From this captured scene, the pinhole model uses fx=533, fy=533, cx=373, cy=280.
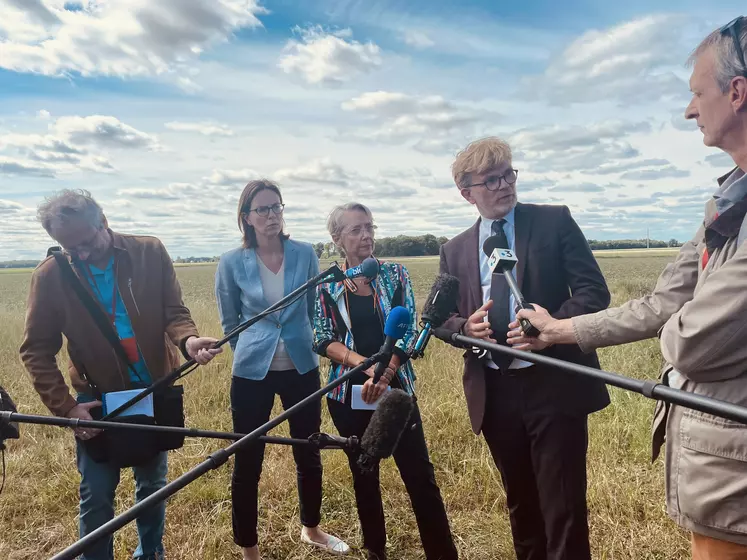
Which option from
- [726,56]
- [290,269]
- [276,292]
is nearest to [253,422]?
[276,292]

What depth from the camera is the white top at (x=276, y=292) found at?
352 cm

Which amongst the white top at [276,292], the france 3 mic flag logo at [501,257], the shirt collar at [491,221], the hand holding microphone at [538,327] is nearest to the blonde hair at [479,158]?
the shirt collar at [491,221]

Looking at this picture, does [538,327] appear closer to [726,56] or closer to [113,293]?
[726,56]

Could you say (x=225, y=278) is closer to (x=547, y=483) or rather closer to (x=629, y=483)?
(x=547, y=483)

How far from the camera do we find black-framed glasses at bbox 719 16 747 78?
1.52m

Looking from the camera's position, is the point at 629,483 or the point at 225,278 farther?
the point at 629,483

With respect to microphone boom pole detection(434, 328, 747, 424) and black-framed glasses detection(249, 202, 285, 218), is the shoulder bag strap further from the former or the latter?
microphone boom pole detection(434, 328, 747, 424)

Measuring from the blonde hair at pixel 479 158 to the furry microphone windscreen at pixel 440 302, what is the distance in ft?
2.45

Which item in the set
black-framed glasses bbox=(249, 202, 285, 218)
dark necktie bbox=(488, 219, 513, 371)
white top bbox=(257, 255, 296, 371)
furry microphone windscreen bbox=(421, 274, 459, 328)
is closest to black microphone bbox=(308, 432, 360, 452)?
furry microphone windscreen bbox=(421, 274, 459, 328)

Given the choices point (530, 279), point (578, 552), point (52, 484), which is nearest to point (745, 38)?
point (530, 279)

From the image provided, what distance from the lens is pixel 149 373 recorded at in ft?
10.3

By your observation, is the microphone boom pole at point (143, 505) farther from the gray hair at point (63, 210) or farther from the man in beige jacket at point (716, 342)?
the gray hair at point (63, 210)

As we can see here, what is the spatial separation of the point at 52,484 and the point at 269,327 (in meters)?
2.70

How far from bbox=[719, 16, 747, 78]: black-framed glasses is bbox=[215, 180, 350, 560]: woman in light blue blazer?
2619 mm
